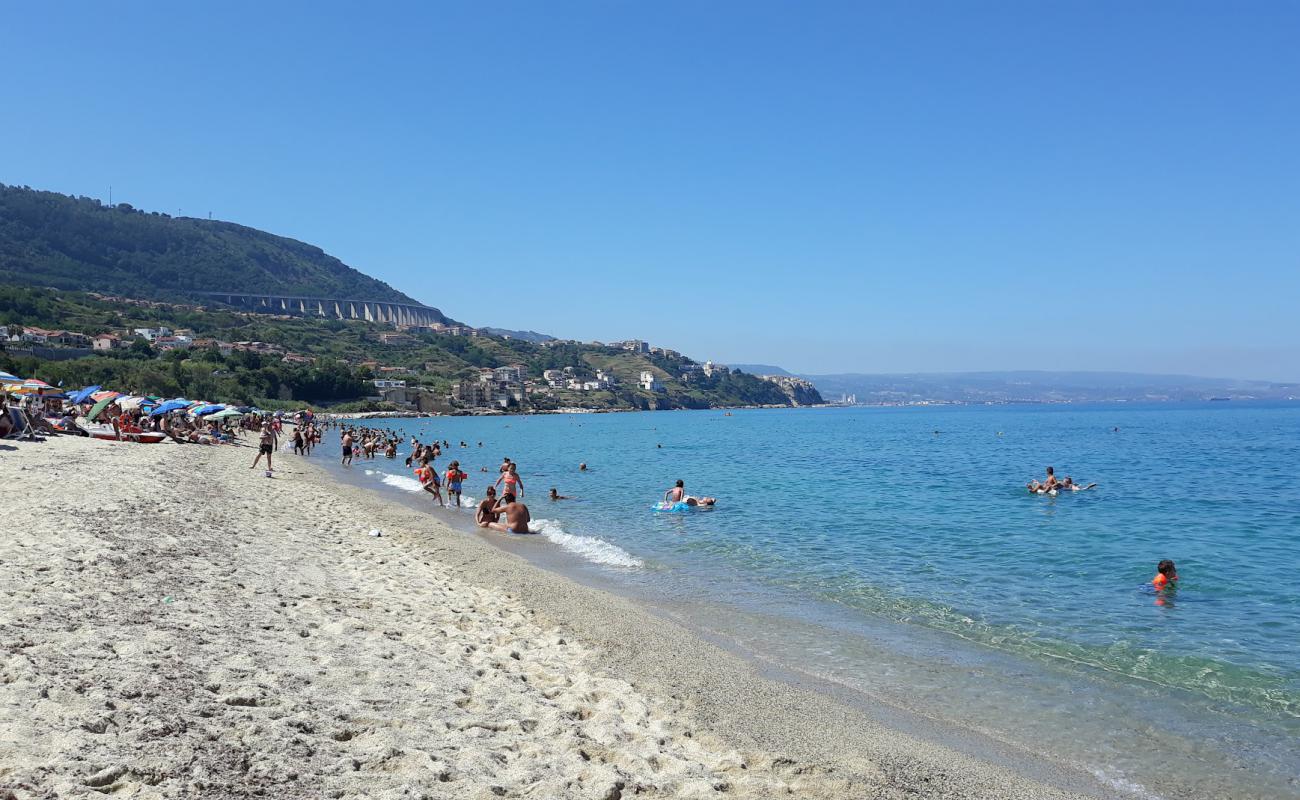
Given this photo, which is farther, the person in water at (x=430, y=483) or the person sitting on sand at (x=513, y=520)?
the person in water at (x=430, y=483)

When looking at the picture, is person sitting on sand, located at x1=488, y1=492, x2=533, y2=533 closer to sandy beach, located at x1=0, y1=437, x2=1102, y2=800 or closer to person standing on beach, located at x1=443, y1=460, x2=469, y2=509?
person standing on beach, located at x1=443, y1=460, x2=469, y2=509

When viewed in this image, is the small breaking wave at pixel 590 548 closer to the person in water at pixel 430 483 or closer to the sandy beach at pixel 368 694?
the sandy beach at pixel 368 694

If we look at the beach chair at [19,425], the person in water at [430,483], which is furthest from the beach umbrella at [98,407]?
the person in water at [430,483]

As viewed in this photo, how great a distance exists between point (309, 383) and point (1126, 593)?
116209 mm

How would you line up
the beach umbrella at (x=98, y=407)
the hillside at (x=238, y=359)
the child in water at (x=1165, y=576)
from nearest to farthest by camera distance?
the child in water at (x=1165, y=576) → the beach umbrella at (x=98, y=407) → the hillside at (x=238, y=359)

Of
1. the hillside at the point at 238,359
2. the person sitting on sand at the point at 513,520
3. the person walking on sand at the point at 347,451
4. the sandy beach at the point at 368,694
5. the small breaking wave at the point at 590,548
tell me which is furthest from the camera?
the hillside at the point at 238,359

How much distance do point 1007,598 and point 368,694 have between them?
9.27 metres

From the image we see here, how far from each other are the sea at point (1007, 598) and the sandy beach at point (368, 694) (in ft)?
3.44

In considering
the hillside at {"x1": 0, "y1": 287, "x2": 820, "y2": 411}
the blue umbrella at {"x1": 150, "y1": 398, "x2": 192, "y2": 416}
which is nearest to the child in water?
the blue umbrella at {"x1": 150, "y1": 398, "x2": 192, "y2": 416}

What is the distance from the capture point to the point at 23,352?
8138cm

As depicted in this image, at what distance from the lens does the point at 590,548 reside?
52.5 feet

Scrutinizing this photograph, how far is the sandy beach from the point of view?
13.6 feet

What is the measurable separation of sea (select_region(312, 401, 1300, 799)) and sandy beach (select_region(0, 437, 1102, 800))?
1.05 meters

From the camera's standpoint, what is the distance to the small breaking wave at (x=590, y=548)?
47.4ft
